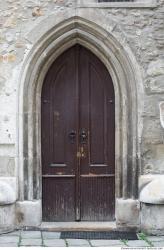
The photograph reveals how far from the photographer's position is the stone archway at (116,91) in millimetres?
7129

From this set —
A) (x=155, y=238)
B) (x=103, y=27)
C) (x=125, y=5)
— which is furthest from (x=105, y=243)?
(x=125, y=5)

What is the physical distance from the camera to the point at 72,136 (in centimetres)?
744

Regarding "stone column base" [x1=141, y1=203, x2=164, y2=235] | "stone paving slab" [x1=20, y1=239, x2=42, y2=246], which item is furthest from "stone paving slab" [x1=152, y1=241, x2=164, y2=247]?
"stone paving slab" [x1=20, y1=239, x2=42, y2=246]

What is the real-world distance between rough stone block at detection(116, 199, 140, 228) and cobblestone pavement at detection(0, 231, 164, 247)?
0.38 meters

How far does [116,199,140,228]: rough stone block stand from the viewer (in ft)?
23.4

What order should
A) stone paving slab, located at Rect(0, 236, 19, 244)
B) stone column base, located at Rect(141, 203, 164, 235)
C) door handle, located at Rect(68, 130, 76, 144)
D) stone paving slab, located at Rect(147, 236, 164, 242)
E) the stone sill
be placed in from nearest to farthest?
1. stone paving slab, located at Rect(0, 236, 19, 244)
2. stone paving slab, located at Rect(147, 236, 164, 242)
3. stone column base, located at Rect(141, 203, 164, 235)
4. the stone sill
5. door handle, located at Rect(68, 130, 76, 144)

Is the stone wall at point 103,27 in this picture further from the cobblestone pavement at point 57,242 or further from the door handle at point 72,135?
the cobblestone pavement at point 57,242

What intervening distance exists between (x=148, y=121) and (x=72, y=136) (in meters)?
1.10

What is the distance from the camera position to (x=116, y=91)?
7.30m

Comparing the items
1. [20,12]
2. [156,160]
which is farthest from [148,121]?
[20,12]

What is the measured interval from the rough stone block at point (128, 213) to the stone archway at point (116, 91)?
1 centimetres

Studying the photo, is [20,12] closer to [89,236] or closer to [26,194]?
[26,194]

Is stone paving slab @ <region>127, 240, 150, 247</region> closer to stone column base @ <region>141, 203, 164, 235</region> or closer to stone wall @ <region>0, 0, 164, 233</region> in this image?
stone column base @ <region>141, 203, 164, 235</region>

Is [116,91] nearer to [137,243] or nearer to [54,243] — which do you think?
[137,243]
